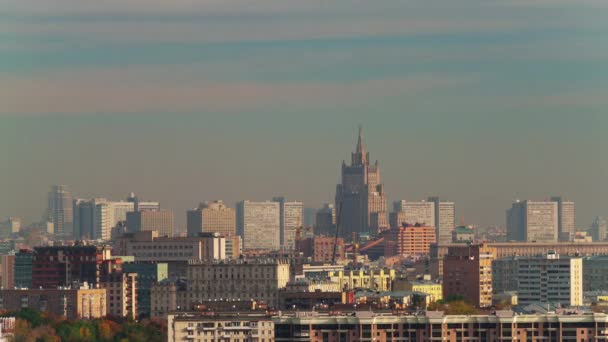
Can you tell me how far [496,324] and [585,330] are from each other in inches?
83.4

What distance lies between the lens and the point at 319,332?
64812mm

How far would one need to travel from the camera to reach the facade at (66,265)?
112 m

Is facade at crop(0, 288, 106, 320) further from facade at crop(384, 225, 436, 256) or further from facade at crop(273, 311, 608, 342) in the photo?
A: facade at crop(384, 225, 436, 256)

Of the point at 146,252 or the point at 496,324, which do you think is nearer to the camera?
the point at 496,324

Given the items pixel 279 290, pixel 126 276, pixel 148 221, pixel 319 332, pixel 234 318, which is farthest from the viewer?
pixel 148 221

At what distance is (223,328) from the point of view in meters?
73.4

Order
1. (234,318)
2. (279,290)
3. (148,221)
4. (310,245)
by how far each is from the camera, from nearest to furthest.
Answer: (234,318)
(279,290)
(310,245)
(148,221)

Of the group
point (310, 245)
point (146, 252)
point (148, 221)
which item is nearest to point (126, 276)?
point (146, 252)

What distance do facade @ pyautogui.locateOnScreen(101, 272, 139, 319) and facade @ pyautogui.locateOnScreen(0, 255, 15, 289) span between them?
8358 mm

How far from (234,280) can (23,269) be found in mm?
19217

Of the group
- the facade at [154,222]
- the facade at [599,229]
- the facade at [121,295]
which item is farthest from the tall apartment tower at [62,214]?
the facade at [121,295]

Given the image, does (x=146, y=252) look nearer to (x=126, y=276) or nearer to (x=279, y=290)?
(x=126, y=276)

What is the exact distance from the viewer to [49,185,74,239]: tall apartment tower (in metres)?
168

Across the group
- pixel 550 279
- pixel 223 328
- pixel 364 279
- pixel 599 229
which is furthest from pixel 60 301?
pixel 599 229
